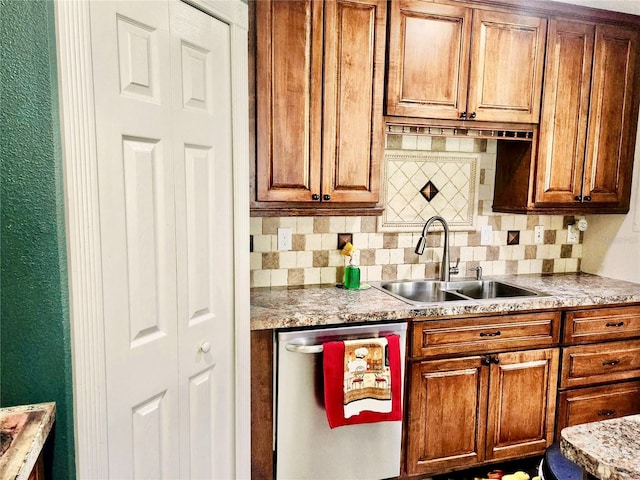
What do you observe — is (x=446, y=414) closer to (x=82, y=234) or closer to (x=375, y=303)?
(x=375, y=303)

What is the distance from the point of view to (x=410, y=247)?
8.75 ft

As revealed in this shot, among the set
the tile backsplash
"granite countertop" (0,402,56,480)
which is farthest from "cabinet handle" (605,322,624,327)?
"granite countertop" (0,402,56,480)

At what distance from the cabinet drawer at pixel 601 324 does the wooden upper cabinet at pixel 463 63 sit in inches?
41.8

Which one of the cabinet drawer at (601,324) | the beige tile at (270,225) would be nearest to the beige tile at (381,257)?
the beige tile at (270,225)

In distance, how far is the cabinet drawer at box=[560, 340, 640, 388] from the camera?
232 centimetres

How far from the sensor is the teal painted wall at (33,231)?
1.13 meters

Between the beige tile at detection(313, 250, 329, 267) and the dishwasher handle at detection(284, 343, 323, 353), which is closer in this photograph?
the dishwasher handle at detection(284, 343, 323, 353)

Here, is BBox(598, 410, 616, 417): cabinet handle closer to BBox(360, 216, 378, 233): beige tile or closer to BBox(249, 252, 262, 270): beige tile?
BBox(360, 216, 378, 233): beige tile

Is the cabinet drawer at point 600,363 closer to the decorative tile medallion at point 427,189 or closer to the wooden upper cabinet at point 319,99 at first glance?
the decorative tile medallion at point 427,189

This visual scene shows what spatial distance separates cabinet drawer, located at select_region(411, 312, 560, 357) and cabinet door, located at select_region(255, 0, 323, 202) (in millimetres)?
863

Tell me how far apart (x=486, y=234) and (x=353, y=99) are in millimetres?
1270

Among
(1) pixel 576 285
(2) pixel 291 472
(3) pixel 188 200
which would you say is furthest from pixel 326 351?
(1) pixel 576 285

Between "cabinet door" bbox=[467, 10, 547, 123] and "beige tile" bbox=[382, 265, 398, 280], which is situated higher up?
"cabinet door" bbox=[467, 10, 547, 123]

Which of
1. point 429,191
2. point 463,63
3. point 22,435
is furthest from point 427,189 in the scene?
point 22,435
